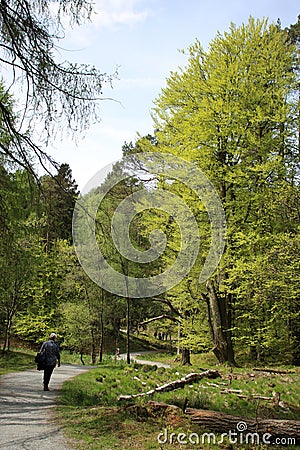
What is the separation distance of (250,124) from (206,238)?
14.3 feet

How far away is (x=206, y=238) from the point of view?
590 inches

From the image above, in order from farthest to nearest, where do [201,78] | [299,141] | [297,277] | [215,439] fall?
[299,141]
[201,78]
[297,277]
[215,439]

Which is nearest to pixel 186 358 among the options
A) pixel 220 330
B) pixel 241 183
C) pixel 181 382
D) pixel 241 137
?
pixel 220 330

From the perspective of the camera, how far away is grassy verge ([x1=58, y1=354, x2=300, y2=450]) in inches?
219

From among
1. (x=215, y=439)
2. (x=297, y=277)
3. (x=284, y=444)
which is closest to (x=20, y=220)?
(x=215, y=439)

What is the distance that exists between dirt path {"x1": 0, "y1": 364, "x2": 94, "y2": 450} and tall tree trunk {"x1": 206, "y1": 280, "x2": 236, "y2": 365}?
6.58 meters

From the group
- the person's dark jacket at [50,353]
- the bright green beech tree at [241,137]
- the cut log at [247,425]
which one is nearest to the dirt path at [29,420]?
the person's dark jacket at [50,353]

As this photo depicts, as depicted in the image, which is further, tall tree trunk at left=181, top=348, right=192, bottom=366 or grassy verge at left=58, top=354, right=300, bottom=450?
tall tree trunk at left=181, top=348, right=192, bottom=366

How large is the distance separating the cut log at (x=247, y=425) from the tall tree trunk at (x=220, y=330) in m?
8.88

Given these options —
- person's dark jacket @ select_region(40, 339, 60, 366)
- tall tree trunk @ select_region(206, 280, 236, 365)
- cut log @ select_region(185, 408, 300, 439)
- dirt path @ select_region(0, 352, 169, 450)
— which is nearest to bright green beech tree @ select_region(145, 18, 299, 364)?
tall tree trunk @ select_region(206, 280, 236, 365)

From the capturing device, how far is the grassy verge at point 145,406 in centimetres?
556

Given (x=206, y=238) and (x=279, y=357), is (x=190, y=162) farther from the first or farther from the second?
(x=279, y=357)

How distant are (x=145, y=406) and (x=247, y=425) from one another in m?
1.72

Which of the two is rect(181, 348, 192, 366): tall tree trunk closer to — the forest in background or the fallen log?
the forest in background
